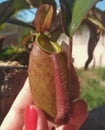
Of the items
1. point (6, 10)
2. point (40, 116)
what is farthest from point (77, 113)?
point (6, 10)

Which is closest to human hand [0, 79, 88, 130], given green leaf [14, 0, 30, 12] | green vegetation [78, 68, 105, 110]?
green leaf [14, 0, 30, 12]

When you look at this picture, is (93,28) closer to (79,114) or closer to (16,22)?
(16,22)

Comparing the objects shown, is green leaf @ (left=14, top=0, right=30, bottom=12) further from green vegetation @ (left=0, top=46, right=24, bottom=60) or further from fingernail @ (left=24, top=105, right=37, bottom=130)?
fingernail @ (left=24, top=105, right=37, bottom=130)

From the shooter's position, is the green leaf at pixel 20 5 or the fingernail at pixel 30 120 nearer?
the fingernail at pixel 30 120

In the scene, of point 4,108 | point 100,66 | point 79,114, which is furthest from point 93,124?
point 100,66

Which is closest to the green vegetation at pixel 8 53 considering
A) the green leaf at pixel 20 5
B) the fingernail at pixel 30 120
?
the green leaf at pixel 20 5

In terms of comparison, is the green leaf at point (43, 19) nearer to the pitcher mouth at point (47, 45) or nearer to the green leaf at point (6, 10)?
the pitcher mouth at point (47, 45)
